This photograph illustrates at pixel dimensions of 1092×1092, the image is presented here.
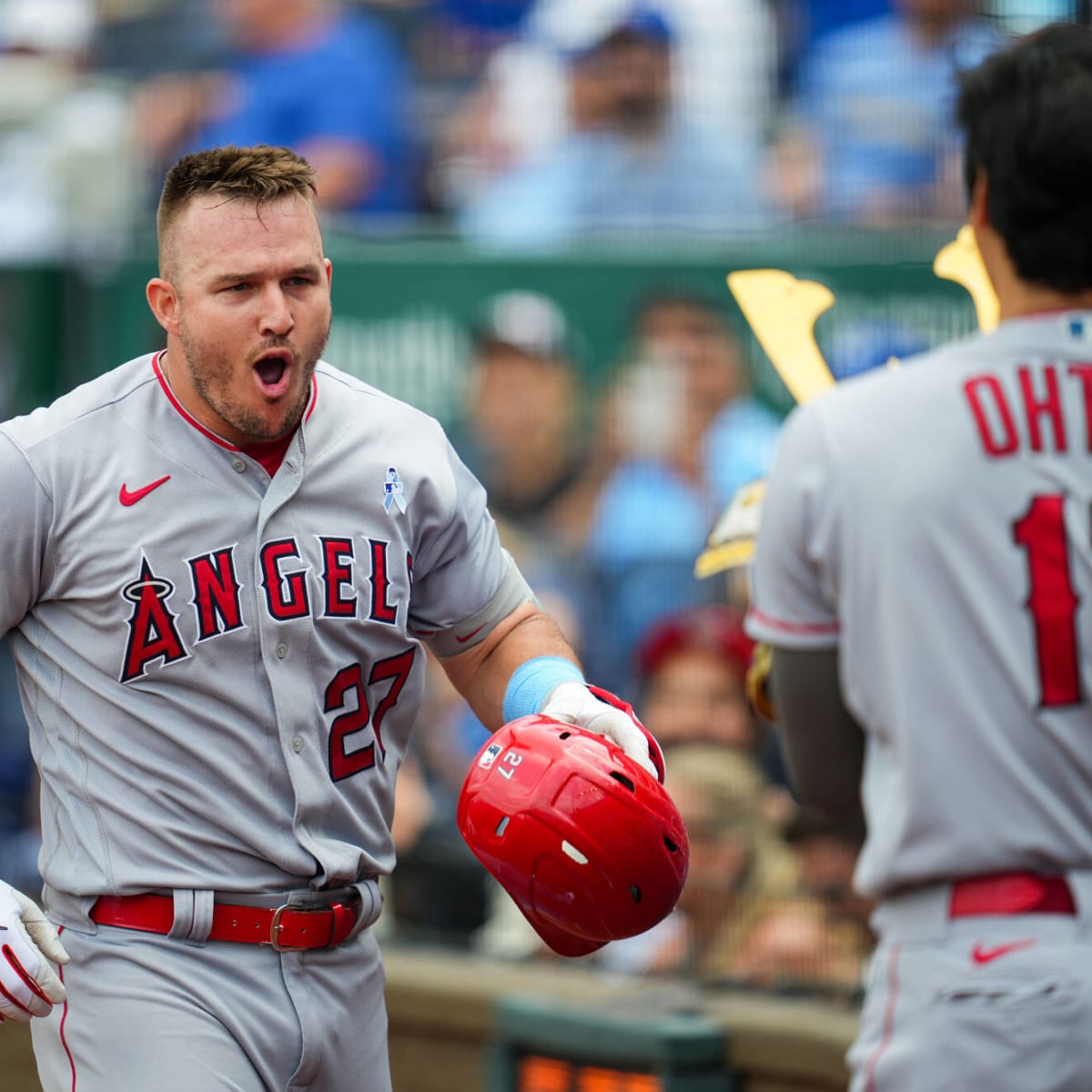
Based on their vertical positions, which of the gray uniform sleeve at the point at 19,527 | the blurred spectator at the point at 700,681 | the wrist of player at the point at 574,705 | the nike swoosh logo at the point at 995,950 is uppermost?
the gray uniform sleeve at the point at 19,527

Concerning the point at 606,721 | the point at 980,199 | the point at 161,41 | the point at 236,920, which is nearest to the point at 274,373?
the point at 606,721

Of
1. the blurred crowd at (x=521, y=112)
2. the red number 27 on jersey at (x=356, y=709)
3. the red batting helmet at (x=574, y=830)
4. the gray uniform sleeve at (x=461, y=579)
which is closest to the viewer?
the red batting helmet at (x=574, y=830)

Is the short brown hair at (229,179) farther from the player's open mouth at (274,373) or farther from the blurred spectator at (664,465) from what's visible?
the blurred spectator at (664,465)

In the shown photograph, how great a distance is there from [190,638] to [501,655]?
0.63 meters

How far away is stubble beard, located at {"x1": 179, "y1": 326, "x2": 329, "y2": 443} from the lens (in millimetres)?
3236

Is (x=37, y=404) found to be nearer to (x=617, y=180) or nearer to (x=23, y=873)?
(x=23, y=873)

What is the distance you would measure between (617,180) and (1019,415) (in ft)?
15.0

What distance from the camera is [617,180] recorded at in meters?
6.74

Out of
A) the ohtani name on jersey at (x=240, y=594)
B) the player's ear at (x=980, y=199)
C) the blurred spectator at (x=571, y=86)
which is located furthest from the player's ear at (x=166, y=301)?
the blurred spectator at (x=571, y=86)

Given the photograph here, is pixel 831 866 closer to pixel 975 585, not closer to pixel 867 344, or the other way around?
pixel 867 344

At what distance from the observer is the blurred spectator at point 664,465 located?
5121 millimetres

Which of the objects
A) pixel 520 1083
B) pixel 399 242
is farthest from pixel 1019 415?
pixel 399 242

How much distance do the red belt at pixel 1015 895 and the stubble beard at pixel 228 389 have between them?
1.50 meters

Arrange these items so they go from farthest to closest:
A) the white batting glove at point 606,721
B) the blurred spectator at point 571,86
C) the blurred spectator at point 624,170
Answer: the blurred spectator at point 571,86 → the blurred spectator at point 624,170 → the white batting glove at point 606,721
